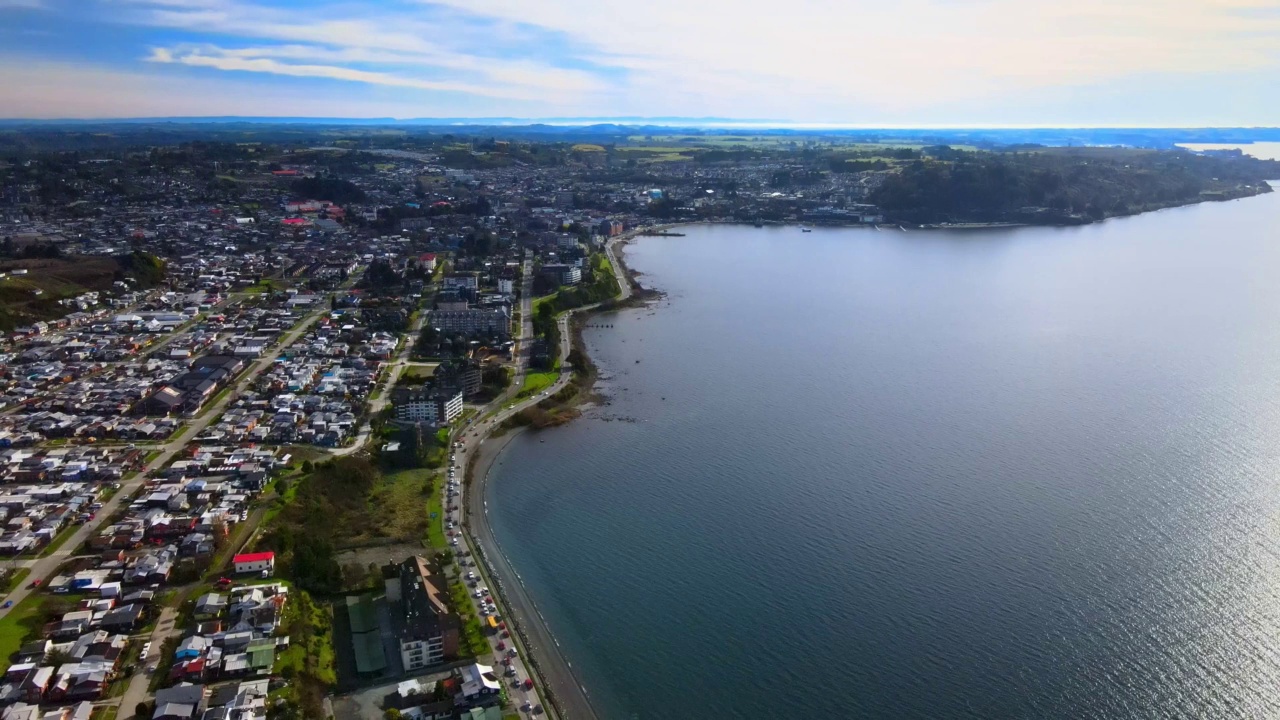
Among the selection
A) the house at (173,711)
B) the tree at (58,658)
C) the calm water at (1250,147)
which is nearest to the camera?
the house at (173,711)

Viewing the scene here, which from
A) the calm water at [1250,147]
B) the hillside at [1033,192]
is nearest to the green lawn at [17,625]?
the hillside at [1033,192]

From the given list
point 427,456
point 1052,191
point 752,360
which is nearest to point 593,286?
point 752,360

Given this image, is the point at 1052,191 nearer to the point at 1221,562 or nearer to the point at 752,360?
the point at 752,360

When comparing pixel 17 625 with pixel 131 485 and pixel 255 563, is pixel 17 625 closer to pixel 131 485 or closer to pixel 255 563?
pixel 255 563

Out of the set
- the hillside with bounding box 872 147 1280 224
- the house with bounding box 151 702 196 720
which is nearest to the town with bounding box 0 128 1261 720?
Answer: the house with bounding box 151 702 196 720

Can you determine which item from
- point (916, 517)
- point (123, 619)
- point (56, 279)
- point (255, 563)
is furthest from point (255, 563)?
point (56, 279)

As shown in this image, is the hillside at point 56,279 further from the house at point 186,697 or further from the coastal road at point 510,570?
the house at point 186,697
